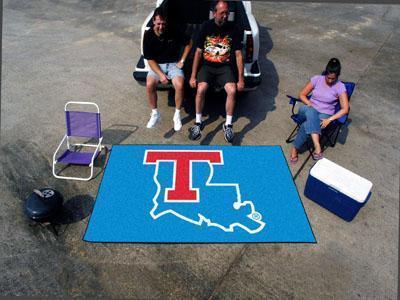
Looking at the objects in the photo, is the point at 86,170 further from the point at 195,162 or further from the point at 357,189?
the point at 357,189

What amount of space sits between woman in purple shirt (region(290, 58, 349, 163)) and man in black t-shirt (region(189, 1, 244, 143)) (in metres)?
0.98

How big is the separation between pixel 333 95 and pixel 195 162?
2113 mm

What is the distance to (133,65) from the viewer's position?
7.28 meters

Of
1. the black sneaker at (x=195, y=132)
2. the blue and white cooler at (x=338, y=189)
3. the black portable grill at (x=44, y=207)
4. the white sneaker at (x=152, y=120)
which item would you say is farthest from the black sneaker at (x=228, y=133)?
the black portable grill at (x=44, y=207)

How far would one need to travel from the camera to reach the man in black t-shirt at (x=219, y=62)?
193 inches

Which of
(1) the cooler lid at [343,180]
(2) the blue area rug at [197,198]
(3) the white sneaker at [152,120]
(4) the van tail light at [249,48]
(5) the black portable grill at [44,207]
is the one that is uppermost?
(4) the van tail light at [249,48]

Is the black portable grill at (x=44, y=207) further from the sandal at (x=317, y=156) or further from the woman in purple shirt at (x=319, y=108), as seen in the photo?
the sandal at (x=317, y=156)

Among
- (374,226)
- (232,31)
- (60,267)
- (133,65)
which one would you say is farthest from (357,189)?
(133,65)

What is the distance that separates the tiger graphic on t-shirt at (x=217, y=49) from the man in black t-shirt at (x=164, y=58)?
0.36 m

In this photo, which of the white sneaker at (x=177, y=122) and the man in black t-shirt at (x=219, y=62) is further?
the white sneaker at (x=177, y=122)

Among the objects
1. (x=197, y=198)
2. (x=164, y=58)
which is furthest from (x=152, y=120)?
(x=197, y=198)

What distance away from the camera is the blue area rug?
3.74 meters

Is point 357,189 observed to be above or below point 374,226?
above

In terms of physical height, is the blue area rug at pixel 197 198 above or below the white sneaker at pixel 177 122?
below
